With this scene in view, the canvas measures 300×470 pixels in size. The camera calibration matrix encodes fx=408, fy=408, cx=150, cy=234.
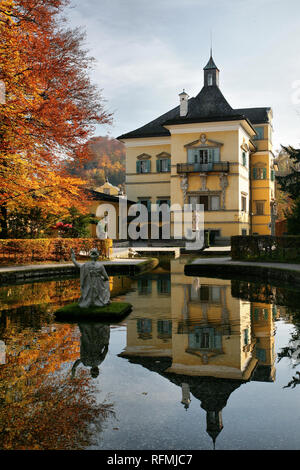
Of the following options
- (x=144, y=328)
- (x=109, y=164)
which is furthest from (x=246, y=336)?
(x=109, y=164)

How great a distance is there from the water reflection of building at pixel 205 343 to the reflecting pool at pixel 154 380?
2 centimetres

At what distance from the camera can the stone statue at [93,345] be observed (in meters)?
5.48

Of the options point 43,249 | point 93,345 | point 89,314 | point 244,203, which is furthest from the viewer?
point 244,203

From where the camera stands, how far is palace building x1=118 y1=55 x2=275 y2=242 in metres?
36.9

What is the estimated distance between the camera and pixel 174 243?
34.6 m

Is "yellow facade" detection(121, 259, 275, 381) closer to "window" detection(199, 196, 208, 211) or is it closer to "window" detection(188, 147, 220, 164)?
"window" detection(199, 196, 208, 211)

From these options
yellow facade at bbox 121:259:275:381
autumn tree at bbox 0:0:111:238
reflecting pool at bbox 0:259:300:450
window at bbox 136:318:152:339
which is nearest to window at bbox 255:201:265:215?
autumn tree at bbox 0:0:111:238

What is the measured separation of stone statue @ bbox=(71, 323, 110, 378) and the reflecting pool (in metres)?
0.02

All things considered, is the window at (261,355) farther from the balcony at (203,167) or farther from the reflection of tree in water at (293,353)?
the balcony at (203,167)

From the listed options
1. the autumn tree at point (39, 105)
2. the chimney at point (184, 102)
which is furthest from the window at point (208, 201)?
the autumn tree at point (39, 105)

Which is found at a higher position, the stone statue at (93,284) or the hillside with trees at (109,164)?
the hillside with trees at (109,164)

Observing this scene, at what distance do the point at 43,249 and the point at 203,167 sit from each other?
A: 2098 cm

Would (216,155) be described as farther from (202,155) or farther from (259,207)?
(259,207)

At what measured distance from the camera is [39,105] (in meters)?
15.5
